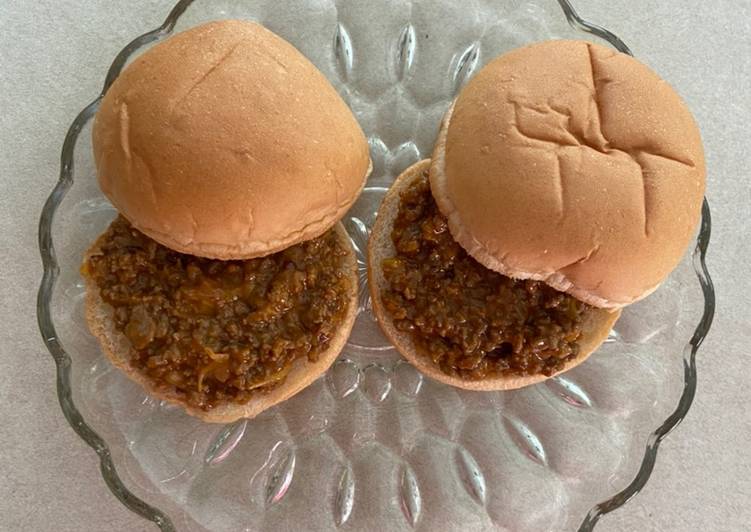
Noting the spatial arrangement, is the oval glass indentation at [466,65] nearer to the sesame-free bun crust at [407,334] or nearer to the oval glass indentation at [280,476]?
the sesame-free bun crust at [407,334]

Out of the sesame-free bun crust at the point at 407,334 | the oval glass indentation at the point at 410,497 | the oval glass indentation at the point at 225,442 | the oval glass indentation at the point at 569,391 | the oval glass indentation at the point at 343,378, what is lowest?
the oval glass indentation at the point at 410,497

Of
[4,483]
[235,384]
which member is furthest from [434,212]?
[4,483]

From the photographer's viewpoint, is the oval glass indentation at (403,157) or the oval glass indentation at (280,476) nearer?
the oval glass indentation at (280,476)

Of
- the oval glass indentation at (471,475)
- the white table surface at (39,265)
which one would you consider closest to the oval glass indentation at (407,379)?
the oval glass indentation at (471,475)

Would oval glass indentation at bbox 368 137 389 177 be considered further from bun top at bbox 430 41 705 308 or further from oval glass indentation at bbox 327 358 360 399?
oval glass indentation at bbox 327 358 360 399

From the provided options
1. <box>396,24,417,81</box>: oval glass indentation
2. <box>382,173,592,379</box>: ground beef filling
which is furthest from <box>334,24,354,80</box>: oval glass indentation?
<box>382,173,592,379</box>: ground beef filling

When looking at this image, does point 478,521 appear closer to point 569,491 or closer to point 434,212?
point 569,491
